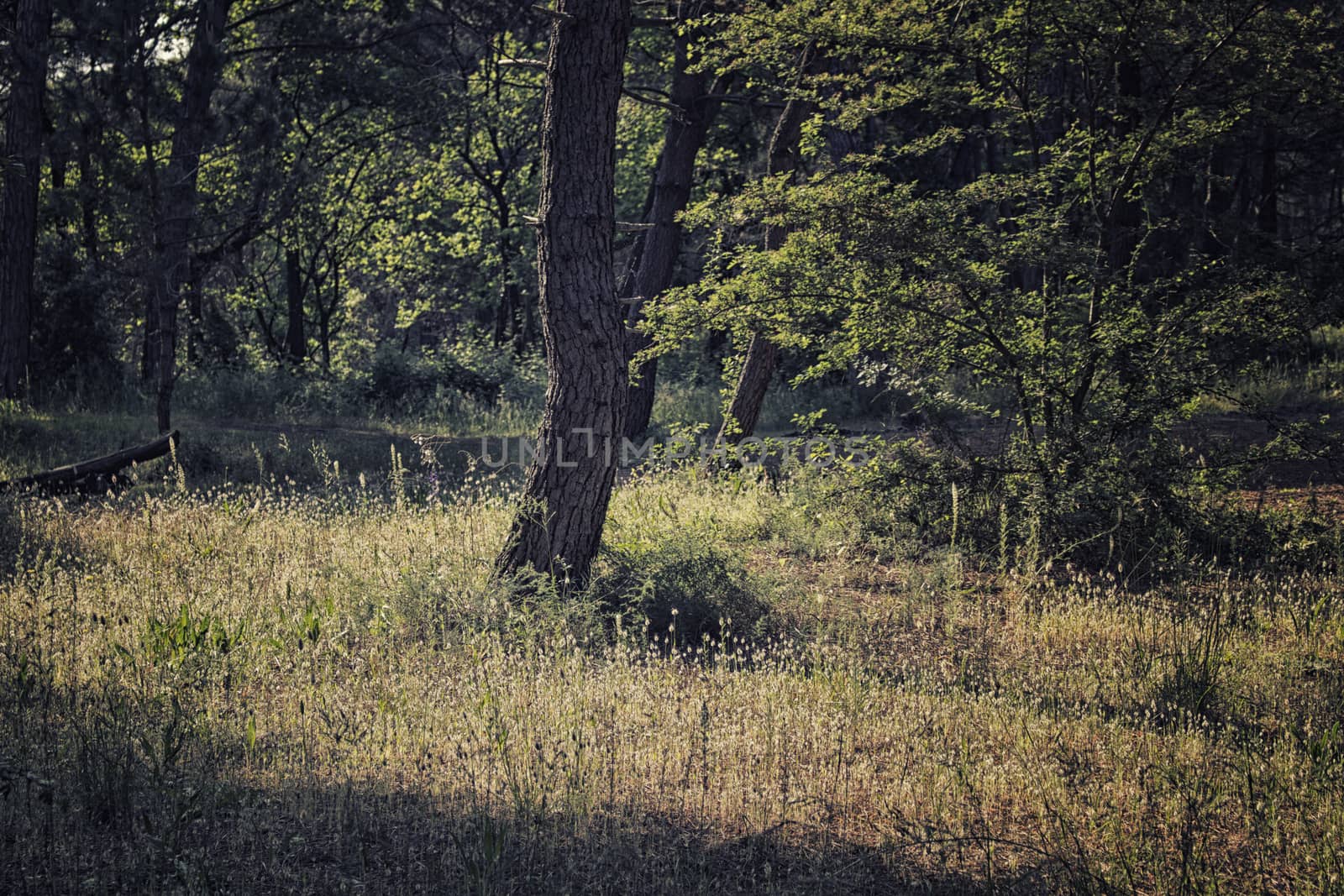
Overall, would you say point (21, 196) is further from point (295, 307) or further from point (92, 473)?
point (295, 307)

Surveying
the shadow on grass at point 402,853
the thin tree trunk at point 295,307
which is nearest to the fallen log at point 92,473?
the shadow on grass at point 402,853

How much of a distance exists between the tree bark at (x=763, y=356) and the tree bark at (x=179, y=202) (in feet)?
22.2

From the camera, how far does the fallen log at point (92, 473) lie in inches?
410

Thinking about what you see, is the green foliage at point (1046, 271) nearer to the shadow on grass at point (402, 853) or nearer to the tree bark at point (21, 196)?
the shadow on grass at point (402, 853)

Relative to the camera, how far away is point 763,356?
11.7 m

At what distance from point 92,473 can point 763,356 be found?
23.0ft

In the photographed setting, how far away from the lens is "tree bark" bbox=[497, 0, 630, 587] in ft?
22.8

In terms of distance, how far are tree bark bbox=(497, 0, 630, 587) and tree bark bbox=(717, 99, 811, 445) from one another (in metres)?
4.54

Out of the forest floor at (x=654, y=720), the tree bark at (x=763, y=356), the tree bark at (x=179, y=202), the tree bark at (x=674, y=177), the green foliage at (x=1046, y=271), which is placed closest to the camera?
the forest floor at (x=654, y=720)

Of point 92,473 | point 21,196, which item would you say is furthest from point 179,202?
point 92,473

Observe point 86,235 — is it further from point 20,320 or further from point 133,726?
point 133,726

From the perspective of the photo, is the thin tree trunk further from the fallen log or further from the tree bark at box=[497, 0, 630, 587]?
the tree bark at box=[497, 0, 630, 587]

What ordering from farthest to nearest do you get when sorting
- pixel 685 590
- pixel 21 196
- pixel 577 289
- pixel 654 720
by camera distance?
pixel 21 196, pixel 685 590, pixel 577 289, pixel 654 720

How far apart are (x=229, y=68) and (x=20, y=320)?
795 cm
